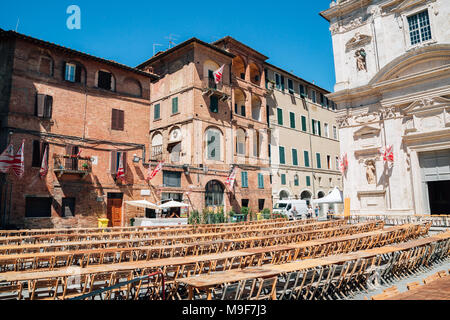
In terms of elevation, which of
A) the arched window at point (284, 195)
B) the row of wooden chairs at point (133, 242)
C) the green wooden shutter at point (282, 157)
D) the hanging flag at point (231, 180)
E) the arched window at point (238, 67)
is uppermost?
the arched window at point (238, 67)

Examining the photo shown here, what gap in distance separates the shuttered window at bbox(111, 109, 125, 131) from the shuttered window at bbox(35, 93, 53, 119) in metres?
3.76

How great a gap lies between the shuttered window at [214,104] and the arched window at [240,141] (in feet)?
10.7

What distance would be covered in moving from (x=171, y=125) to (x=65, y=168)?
10979mm

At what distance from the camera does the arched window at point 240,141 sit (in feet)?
96.9

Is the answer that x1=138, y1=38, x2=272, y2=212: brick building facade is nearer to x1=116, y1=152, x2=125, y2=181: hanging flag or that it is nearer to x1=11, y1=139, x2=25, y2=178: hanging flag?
x1=116, y1=152, x2=125, y2=181: hanging flag

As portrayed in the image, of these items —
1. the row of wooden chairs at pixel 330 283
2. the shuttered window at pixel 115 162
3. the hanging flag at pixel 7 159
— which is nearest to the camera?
the row of wooden chairs at pixel 330 283

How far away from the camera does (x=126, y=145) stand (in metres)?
21.9

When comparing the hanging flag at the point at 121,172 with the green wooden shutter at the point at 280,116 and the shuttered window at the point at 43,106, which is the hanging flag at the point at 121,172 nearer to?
the shuttered window at the point at 43,106

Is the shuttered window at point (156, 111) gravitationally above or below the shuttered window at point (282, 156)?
above

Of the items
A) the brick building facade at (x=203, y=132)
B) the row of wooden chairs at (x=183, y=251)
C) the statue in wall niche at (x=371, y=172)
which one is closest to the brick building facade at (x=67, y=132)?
the brick building facade at (x=203, y=132)

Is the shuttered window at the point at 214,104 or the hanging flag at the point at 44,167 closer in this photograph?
the hanging flag at the point at 44,167

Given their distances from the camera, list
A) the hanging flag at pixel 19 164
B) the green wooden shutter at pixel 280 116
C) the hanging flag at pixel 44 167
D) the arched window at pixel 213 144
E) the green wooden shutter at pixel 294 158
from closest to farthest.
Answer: the hanging flag at pixel 19 164 < the hanging flag at pixel 44 167 < the arched window at pixel 213 144 < the green wooden shutter at pixel 280 116 < the green wooden shutter at pixel 294 158

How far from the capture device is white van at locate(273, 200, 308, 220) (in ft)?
94.7
